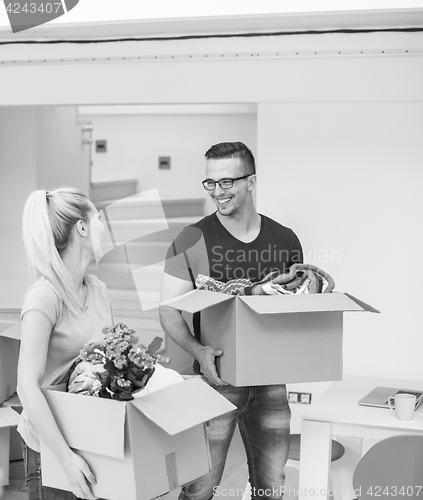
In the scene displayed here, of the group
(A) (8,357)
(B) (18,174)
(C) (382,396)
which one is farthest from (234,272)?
(B) (18,174)

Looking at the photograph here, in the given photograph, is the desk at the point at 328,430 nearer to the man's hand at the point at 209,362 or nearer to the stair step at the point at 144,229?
the man's hand at the point at 209,362

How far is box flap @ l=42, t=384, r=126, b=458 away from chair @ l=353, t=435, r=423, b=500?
78 cm

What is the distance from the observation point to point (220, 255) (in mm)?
2176

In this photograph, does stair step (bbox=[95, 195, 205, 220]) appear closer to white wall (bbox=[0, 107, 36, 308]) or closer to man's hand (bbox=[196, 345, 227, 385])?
white wall (bbox=[0, 107, 36, 308])

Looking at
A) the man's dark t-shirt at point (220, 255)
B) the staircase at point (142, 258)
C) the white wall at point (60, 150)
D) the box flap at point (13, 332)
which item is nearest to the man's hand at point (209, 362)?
the man's dark t-shirt at point (220, 255)

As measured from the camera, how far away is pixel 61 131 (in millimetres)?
4621

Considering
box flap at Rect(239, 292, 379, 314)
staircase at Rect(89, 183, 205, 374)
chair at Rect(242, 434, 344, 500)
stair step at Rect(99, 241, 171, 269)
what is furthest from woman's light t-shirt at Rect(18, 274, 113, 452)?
stair step at Rect(99, 241, 171, 269)

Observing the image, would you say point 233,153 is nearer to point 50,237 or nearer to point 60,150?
point 50,237

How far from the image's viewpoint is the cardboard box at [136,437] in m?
1.41

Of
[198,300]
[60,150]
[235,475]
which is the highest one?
[60,150]

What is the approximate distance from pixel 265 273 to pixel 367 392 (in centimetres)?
63

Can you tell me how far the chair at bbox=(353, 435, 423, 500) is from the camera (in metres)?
1.81

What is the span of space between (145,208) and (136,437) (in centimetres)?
375

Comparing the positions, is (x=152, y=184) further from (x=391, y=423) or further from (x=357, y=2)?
(x=391, y=423)
